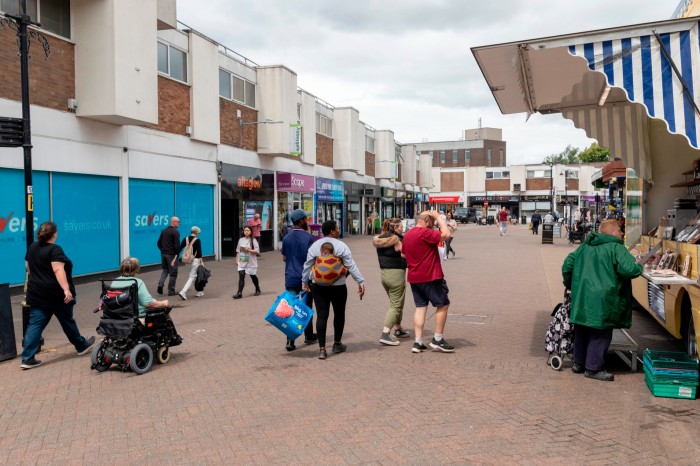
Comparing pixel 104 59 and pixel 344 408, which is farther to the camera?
pixel 104 59

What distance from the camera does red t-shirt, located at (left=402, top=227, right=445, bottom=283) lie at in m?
6.92

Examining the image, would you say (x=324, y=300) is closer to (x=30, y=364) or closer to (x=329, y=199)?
(x=30, y=364)

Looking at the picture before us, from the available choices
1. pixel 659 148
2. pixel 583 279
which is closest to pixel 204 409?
pixel 583 279

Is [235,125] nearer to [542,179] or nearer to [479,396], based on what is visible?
[479,396]

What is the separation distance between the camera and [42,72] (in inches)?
492

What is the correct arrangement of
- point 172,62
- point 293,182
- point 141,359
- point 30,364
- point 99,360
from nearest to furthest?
point 141,359
point 99,360
point 30,364
point 172,62
point 293,182

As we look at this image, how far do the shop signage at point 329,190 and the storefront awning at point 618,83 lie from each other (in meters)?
20.8

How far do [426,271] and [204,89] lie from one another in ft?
45.1

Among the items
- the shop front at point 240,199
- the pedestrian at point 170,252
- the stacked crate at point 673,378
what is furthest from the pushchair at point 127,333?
the shop front at point 240,199

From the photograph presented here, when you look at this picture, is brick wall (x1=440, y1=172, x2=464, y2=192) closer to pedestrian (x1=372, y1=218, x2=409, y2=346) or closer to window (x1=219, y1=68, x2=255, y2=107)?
window (x1=219, y1=68, x2=255, y2=107)

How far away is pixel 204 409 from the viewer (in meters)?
5.16

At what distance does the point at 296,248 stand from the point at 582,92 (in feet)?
14.0

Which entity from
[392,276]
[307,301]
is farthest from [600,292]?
[307,301]

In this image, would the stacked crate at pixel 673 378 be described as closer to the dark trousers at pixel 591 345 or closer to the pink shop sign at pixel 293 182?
the dark trousers at pixel 591 345
